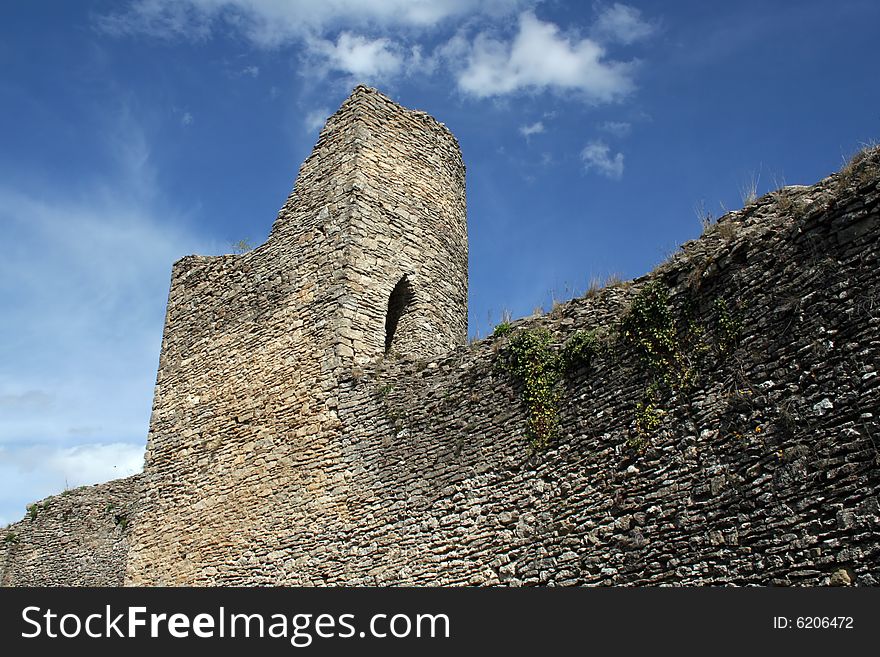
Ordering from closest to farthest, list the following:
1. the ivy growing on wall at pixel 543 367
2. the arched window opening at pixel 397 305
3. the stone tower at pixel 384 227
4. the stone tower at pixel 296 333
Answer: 1. the ivy growing on wall at pixel 543 367
2. the stone tower at pixel 296 333
3. the stone tower at pixel 384 227
4. the arched window opening at pixel 397 305

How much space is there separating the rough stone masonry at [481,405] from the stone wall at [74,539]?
0.28m

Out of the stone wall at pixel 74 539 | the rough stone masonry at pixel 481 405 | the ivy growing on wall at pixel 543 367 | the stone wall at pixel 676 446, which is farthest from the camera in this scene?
the stone wall at pixel 74 539

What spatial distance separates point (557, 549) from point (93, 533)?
11.4 meters

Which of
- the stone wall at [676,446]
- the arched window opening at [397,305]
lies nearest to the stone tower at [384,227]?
the arched window opening at [397,305]

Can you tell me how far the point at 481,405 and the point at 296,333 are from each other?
3.48 m

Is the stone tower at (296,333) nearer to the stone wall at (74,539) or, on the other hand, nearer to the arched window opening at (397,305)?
the arched window opening at (397,305)

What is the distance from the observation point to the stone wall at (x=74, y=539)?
15.6m

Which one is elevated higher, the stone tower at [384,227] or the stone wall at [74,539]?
the stone tower at [384,227]

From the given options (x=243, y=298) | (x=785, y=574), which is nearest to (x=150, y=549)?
(x=243, y=298)

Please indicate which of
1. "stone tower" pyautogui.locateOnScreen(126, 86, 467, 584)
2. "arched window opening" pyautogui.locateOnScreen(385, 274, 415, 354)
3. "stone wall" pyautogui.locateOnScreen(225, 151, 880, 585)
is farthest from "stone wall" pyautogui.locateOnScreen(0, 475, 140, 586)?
"stone wall" pyautogui.locateOnScreen(225, 151, 880, 585)

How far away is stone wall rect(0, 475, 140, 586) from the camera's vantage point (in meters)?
15.6

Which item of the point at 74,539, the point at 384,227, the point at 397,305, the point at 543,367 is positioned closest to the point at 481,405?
the point at 543,367

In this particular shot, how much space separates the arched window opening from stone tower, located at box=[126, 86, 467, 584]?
27 millimetres

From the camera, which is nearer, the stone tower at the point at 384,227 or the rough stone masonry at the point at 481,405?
the rough stone masonry at the point at 481,405
